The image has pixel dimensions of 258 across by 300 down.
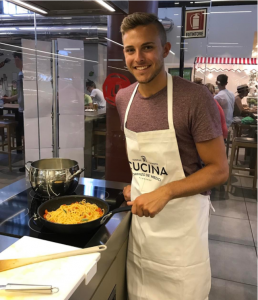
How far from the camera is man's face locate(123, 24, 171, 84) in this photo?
1109mm

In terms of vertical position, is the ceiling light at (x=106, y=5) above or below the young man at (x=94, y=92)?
above

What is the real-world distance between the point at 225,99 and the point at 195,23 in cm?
171

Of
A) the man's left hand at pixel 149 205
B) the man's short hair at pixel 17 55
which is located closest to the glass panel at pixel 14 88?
the man's short hair at pixel 17 55

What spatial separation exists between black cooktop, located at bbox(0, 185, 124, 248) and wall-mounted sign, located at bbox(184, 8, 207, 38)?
1.98 meters

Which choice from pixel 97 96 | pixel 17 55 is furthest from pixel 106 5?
pixel 17 55

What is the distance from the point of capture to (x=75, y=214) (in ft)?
3.74

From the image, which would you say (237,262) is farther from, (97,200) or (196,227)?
(97,200)

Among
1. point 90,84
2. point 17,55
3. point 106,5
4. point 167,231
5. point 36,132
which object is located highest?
point 17,55

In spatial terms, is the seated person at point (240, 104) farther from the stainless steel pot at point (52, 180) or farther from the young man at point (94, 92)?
the stainless steel pot at point (52, 180)

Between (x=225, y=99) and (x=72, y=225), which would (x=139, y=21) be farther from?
(x=225, y=99)

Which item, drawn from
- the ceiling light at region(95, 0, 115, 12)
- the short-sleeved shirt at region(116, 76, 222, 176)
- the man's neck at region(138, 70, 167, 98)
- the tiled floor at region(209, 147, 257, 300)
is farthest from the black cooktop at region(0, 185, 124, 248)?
the tiled floor at region(209, 147, 257, 300)

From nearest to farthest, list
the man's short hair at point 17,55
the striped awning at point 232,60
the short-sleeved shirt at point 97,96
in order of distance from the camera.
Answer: the short-sleeved shirt at point 97,96, the man's short hair at point 17,55, the striped awning at point 232,60

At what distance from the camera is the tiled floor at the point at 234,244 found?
2.09 meters

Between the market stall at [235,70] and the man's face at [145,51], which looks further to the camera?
the market stall at [235,70]
